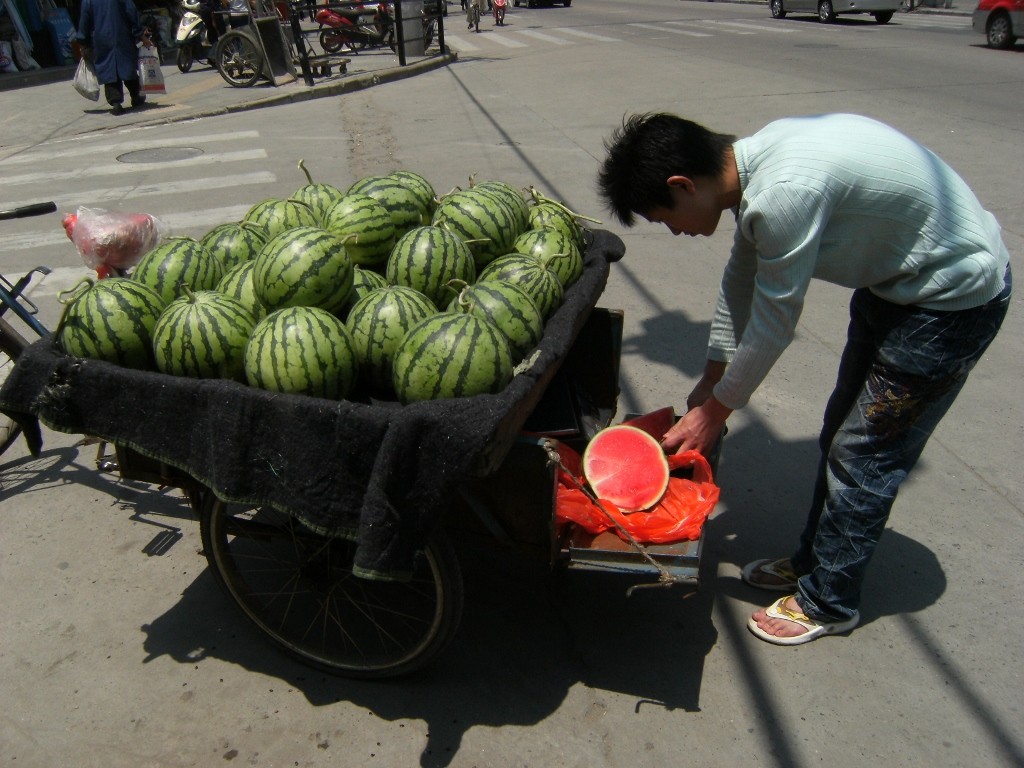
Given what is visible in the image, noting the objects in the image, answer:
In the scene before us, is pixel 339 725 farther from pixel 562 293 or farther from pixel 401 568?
pixel 562 293

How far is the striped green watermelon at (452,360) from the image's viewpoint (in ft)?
7.84

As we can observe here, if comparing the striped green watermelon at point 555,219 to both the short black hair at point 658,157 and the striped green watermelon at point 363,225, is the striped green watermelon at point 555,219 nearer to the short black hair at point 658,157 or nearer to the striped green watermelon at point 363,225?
the striped green watermelon at point 363,225

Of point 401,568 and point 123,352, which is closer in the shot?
point 401,568

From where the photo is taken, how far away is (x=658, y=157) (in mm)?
2529

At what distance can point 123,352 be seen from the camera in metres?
2.62

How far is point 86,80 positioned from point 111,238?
11.4 meters

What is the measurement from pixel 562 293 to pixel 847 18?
26310 mm

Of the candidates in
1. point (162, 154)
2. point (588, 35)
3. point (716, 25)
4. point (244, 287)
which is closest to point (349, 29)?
point (588, 35)

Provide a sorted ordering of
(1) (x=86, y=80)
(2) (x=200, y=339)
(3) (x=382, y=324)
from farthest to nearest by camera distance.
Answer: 1. (1) (x=86, y=80)
2. (3) (x=382, y=324)
3. (2) (x=200, y=339)

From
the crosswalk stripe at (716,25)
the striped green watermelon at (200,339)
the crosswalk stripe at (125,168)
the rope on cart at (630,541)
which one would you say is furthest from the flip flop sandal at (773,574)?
the crosswalk stripe at (716,25)

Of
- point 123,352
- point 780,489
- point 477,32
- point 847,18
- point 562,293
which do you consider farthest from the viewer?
point 477,32

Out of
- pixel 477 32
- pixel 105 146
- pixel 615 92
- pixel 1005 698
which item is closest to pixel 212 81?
pixel 105 146

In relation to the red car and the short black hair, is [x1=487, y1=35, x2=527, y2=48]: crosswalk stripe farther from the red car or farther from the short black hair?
the short black hair

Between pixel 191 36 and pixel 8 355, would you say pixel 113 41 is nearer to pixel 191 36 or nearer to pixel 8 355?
→ pixel 191 36
